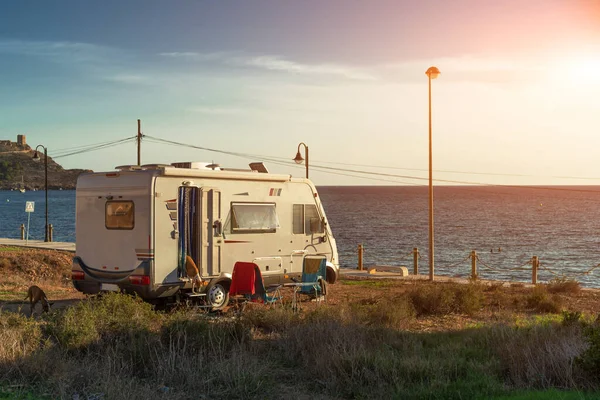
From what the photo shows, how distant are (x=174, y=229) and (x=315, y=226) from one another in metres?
4.31

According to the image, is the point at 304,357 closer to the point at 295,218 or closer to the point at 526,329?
the point at 526,329

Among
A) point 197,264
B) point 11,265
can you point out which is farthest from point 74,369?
point 11,265

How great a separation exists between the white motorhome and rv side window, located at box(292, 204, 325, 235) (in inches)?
19.8

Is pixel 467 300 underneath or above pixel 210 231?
underneath

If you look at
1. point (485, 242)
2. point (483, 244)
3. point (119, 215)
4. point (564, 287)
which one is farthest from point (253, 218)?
point (485, 242)

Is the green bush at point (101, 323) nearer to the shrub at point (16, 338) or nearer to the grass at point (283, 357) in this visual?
the grass at point (283, 357)

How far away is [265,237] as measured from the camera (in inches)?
571

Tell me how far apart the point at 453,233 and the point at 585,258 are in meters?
22.1

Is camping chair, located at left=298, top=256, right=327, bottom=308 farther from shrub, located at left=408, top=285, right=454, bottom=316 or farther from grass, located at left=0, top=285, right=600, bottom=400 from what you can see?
grass, located at left=0, top=285, right=600, bottom=400

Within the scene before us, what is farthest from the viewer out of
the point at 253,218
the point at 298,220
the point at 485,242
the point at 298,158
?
the point at 485,242

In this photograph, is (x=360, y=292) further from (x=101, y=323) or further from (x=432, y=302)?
(x=101, y=323)

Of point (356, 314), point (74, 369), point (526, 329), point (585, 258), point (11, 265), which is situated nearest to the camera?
point (74, 369)

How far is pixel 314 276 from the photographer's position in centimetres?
1505

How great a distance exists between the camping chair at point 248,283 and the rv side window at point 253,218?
0.86 meters
